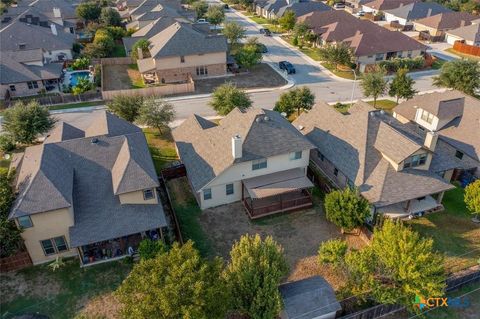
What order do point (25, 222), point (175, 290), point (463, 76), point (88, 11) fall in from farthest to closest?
point (88, 11), point (463, 76), point (25, 222), point (175, 290)

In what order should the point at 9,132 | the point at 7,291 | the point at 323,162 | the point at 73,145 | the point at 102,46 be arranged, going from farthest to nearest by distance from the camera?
the point at 102,46 < the point at 9,132 < the point at 323,162 < the point at 73,145 < the point at 7,291

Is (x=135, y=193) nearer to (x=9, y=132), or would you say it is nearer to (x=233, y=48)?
(x=9, y=132)

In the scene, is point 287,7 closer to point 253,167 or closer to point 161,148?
point 161,148

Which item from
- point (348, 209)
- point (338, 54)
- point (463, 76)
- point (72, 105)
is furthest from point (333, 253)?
point (338, 54)

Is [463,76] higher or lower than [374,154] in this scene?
lower

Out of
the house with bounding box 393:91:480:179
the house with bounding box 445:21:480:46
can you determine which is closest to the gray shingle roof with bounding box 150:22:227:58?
the house with bounding box 393:91:480:179

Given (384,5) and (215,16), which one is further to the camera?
(384,5)

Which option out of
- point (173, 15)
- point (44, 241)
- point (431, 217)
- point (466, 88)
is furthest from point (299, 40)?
Answer: point (44, 241)
